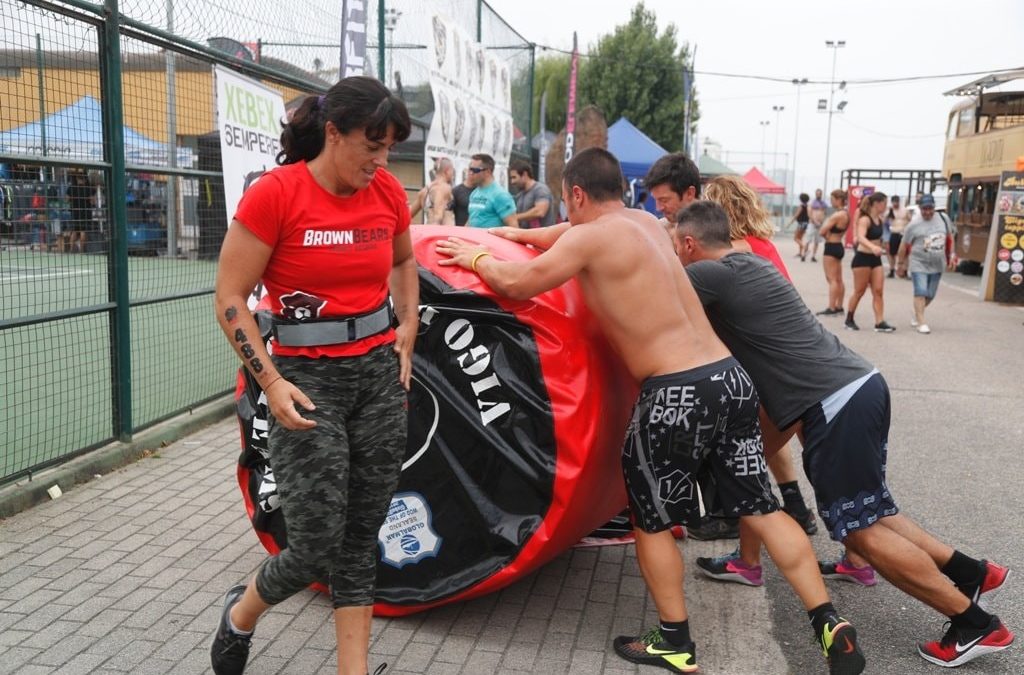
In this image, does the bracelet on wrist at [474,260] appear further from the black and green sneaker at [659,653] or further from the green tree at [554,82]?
the green tree at [554,82]

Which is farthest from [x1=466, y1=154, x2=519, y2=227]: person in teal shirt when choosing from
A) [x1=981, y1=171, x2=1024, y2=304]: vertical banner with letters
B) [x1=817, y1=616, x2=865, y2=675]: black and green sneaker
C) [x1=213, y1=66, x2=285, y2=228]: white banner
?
[x1=981, y1=171, x2=1024, y2=304]: vertical banner with letters

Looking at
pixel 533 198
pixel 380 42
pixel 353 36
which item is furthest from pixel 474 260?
pixel 533 198

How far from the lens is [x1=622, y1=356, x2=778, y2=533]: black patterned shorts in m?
3.18

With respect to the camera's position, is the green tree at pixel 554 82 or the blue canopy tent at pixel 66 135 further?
the green tree at pixel 554 82

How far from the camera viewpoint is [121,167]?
5.26 metres

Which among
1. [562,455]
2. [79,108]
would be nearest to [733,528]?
[562,455]

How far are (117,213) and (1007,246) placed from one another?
570 inches

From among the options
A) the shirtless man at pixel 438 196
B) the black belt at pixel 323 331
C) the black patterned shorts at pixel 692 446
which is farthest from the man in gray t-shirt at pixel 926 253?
the black belt at pixel 323 331

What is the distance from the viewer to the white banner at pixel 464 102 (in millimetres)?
9422

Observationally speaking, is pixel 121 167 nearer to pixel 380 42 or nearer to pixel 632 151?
pixel 380 42

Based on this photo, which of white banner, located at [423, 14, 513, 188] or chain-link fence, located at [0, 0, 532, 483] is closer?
chain-link fence, located at [0, 0, 532, 483]

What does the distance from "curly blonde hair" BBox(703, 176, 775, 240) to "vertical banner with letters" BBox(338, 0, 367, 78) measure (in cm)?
393

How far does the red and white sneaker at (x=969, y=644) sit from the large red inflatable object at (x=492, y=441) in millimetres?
1414

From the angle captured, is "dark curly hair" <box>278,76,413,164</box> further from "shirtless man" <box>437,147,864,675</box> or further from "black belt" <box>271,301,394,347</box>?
"shirtless man" <box>437,147,864,675</box>
